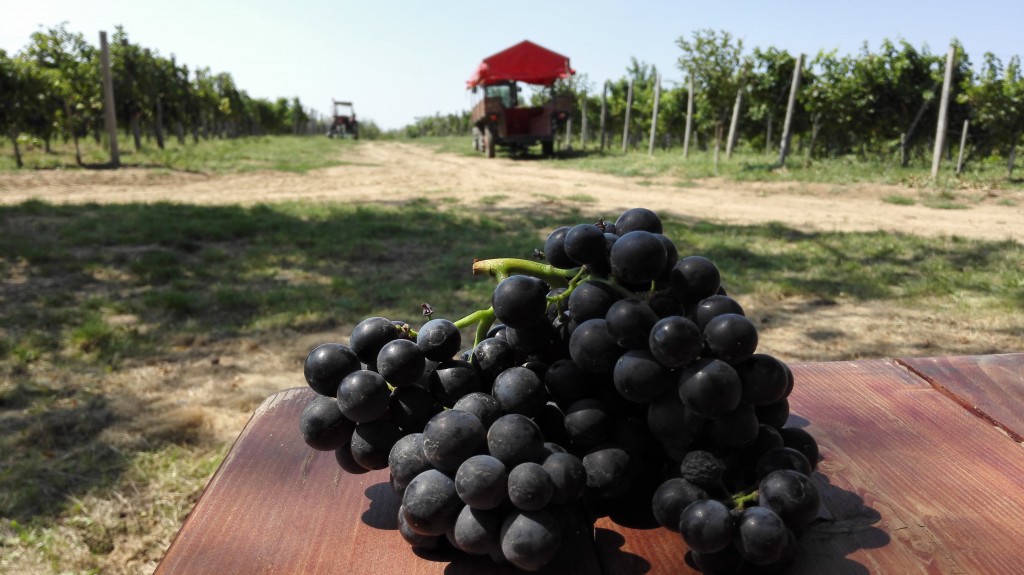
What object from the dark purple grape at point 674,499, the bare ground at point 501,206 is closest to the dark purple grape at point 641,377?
the dark purple grape at point 674,499

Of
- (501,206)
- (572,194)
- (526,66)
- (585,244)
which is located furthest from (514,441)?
(526,66)

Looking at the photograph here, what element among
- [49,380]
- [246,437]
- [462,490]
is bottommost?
[49,380]

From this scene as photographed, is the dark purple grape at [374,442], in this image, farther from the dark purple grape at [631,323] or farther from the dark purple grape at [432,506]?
the dark purple grape at [631,323]

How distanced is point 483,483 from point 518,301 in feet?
0.71

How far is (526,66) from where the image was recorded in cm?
2042

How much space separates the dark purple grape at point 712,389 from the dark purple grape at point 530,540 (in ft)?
0.67

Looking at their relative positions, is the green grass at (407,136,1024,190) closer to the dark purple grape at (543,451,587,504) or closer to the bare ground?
the bare ground

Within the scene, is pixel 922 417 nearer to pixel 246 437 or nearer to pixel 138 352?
pixel 246 437

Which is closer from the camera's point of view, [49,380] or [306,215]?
[49,380]

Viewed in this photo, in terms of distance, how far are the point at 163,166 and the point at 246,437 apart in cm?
1639

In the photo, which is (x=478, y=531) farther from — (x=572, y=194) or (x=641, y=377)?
(x=572, y=194)

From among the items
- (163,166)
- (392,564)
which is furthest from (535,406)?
(163,166)

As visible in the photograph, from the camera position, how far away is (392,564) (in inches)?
31.7

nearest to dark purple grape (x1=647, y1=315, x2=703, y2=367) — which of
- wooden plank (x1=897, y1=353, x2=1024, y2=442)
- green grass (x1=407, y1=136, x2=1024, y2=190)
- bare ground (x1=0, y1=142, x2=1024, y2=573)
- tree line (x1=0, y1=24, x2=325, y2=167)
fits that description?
wooden plank (x1=897, y1=353, x2=1024, y2=442)
